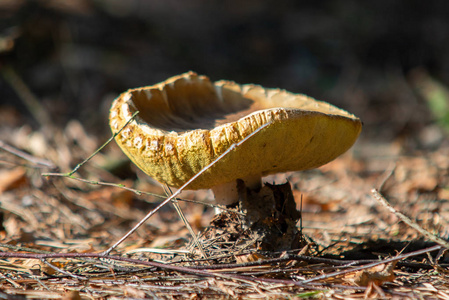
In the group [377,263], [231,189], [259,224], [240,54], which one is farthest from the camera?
[240,54]

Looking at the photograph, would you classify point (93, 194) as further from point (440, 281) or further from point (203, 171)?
point (440, 281)

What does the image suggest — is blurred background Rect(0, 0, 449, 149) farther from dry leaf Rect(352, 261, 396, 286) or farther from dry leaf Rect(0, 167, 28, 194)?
dry leaf Rect(352, 261, 396, 286)

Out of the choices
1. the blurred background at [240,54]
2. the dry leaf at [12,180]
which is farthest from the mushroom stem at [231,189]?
the blurred background at [240,54]

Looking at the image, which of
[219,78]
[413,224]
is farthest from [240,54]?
[413,224]

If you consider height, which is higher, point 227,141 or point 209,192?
point 227,141

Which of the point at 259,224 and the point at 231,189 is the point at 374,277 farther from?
the point at 231,189

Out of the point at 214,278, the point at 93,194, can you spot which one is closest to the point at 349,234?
the point at 214,278

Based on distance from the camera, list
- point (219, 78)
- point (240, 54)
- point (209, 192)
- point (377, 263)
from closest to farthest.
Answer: point (377, 263), point (209, 192), point (219, 78), point (240, 54)

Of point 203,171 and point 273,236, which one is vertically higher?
point 203,171
